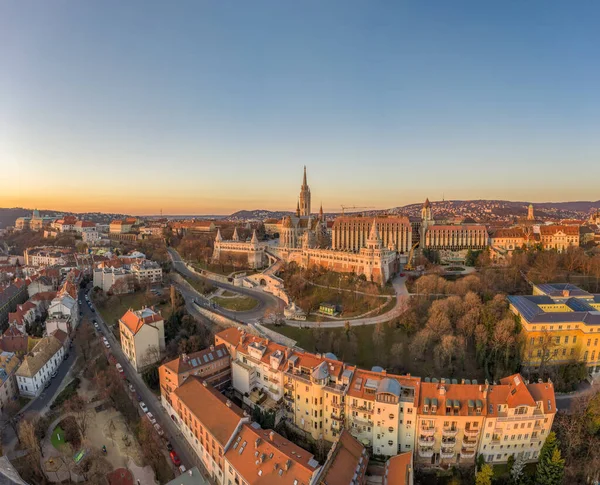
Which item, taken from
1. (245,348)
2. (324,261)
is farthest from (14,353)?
(324,261)

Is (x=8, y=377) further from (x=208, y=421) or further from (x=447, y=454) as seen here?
(x=447, y=454)

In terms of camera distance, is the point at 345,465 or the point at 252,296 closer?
the point at 345,465

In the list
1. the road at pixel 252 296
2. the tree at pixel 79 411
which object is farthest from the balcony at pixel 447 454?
the tree at pixel 79 411

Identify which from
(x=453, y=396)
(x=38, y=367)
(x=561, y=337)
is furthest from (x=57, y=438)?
(x=561, y=337)

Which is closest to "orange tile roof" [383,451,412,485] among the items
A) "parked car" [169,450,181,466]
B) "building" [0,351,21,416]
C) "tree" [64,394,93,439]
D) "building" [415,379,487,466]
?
"building" [415,379,487,466]

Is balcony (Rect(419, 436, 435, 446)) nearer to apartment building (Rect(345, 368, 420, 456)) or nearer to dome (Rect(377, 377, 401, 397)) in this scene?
apartment building (Rect(345, 368, 420, 456))

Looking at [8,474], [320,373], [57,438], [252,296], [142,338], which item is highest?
[320,373]
